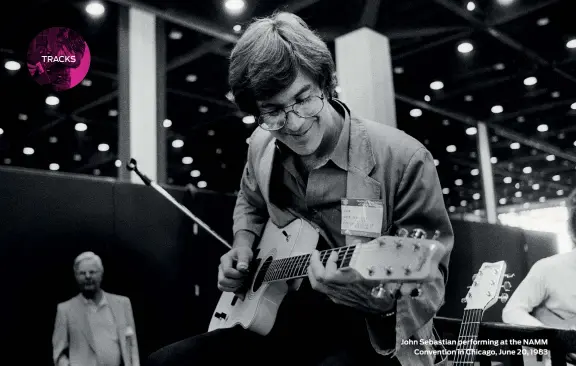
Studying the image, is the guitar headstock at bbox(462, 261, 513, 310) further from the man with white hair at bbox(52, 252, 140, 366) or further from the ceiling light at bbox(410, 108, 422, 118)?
the ceiling light at bbox(410, 108, 422, 118)

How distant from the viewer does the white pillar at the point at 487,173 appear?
9.59m

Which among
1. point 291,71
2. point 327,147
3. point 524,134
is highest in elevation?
point 524,134

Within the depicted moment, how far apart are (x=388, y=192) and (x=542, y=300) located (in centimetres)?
212

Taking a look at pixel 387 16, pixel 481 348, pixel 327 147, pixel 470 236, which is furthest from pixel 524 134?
pixel 327 147

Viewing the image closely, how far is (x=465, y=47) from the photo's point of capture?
22.4ft

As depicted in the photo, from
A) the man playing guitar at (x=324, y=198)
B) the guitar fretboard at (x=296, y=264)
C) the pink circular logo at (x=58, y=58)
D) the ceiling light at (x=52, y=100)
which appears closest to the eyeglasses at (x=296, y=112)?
the man playing guitar at (x=324, y=198)

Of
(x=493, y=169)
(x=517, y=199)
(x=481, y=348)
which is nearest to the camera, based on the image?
(x=481, y=348)

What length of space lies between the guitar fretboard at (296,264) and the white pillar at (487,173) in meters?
8.45

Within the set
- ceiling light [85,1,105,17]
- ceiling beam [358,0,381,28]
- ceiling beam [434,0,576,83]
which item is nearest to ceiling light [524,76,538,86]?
ceiling beam [434,0,576,83]

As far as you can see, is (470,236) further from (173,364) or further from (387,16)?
(173,364)

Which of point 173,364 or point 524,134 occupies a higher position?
→ point 524,134

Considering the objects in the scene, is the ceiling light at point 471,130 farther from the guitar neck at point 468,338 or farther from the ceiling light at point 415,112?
the guitar neck at point 468,338

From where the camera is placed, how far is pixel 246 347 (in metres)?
1.63

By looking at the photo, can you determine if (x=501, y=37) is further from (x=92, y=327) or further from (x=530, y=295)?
(x=92, y=327)
